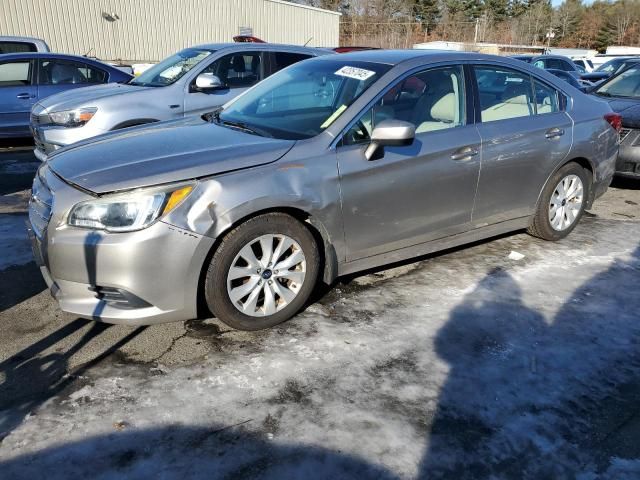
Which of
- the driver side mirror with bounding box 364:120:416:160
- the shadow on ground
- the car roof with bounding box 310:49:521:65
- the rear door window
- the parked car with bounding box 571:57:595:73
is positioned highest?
the parked car with bounding box 571:57:595:73

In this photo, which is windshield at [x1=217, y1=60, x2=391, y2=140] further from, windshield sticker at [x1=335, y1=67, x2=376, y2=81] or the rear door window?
the rear door window

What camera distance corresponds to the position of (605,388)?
9.39ft

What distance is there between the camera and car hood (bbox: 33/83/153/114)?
624 cm

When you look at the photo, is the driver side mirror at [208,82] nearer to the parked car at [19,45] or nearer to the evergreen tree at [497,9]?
the parked car at [19,45]

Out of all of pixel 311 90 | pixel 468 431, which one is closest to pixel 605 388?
pixel 468 431

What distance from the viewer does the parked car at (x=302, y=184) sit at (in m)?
2.89

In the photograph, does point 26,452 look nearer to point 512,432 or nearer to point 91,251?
point 91,251

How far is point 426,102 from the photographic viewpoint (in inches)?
155

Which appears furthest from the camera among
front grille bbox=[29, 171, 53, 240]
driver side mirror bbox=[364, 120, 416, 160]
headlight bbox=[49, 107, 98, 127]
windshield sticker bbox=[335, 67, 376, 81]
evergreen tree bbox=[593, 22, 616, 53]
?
evergreen tree bbox=[593, 22, 616, 53]

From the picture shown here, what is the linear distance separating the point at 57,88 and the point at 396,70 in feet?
23.0

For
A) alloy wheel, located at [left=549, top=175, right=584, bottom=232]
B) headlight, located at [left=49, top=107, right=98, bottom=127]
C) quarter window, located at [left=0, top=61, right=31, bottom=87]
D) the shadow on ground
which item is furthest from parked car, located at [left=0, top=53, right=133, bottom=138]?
alloy wheel, located at [left=549, top=175, right=584, bottom=232]

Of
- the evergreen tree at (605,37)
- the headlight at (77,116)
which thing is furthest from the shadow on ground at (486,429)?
the evergreen tree at (605,37)

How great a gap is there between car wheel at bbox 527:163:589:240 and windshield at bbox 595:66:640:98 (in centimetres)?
344

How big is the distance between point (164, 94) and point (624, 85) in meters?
6.36
